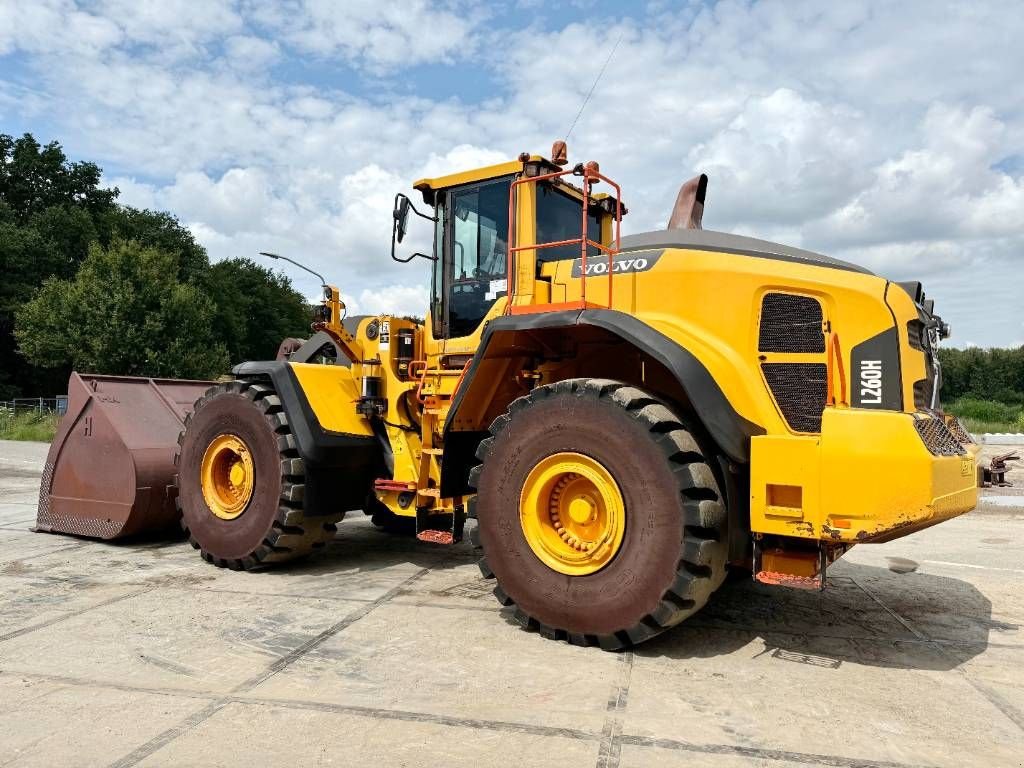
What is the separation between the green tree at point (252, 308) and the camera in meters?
48.3

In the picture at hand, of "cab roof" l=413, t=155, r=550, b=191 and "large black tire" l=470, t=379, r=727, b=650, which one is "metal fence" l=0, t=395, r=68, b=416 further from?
"large black tire" l=470, t=379, r=727, b=650

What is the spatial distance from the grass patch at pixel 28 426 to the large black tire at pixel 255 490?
17917mm

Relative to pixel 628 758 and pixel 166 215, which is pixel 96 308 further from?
pixel 628 758

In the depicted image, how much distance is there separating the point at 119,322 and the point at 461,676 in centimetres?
3289

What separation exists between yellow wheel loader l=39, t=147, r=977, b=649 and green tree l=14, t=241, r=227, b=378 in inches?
1152

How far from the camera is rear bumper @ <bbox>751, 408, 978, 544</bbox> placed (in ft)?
11.7

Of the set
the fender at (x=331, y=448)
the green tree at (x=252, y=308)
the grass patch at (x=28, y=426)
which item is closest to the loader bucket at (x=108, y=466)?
the fender at (x=331, y=448)

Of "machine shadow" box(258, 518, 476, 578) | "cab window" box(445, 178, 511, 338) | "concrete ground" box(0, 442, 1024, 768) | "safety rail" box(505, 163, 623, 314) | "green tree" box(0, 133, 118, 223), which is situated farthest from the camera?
"green tree" box(0, 133, 118, 223)

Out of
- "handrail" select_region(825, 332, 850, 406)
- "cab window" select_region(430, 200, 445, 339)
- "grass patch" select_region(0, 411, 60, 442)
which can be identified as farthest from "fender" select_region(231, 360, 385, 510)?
"grass patch" select_region(0, 411, 60, 442)

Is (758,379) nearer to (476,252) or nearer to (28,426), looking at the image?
(476,252)

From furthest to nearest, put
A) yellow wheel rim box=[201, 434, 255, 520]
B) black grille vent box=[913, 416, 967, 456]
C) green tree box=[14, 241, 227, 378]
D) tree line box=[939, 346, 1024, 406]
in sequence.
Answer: tree line box=[939, 346, 1024, 406], green tree box=[14, 241, 227, 378], yellow wheel rim box=[201, 434, 255, 520], black grille vent box=[913, 416, 967, 456]

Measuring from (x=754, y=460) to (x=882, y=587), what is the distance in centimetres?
277

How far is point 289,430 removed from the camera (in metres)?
5.81

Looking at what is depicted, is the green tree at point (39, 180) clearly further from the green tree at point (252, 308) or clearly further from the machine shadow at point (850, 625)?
the machine shadow at point (850, 625)
